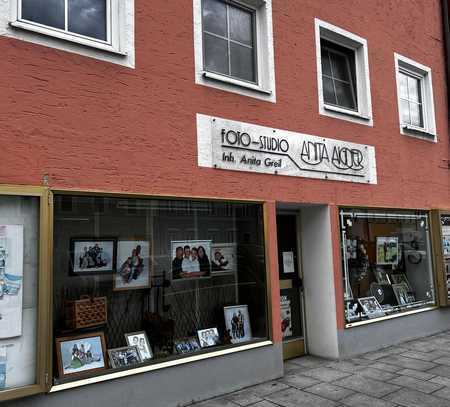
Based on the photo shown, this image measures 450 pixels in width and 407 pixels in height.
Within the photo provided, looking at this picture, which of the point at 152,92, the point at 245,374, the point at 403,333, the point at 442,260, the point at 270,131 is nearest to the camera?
the point at 152,92

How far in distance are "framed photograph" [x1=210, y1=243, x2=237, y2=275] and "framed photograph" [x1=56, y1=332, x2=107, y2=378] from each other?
1695mm

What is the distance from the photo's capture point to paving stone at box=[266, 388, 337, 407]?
480 cm

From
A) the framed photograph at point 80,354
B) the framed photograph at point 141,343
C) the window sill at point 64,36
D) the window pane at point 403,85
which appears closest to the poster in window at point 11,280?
the framed photograph at point 80,354

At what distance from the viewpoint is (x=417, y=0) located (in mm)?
9039

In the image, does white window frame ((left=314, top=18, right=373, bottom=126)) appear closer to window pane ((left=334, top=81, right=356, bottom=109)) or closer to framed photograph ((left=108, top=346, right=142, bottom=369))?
window pane ((left=334, top=81, right=356, bottom=109))

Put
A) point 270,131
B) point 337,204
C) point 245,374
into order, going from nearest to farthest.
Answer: point 245,374 < point 270,131 < point 337,204

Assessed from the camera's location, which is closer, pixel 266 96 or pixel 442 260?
pixel 266 96

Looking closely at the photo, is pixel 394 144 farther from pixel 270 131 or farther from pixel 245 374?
pixel 245 374

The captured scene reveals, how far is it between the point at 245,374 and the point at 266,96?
357cm

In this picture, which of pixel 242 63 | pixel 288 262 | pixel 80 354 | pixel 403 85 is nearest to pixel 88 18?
pixel 242 63

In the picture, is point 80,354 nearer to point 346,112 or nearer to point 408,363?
point 408,363

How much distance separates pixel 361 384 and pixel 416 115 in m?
5.69

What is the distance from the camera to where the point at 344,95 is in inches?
297

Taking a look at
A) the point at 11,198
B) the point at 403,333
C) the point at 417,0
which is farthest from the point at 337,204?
the point at 417,0
